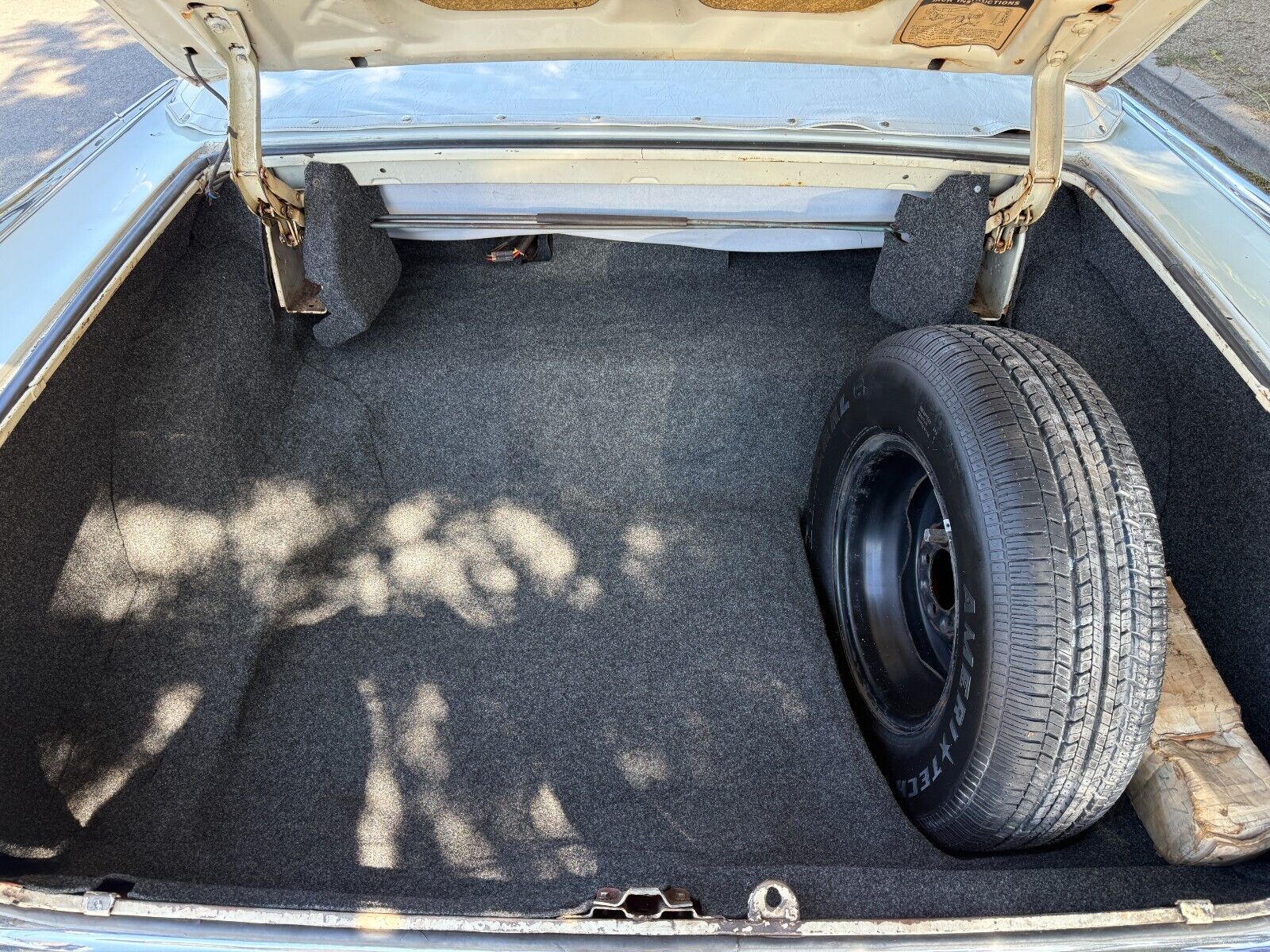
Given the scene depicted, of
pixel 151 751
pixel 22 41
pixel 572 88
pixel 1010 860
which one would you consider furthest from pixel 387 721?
pixel 22 41

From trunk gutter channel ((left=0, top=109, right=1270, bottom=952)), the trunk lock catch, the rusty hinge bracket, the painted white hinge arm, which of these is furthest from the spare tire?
the painted white hinge arm

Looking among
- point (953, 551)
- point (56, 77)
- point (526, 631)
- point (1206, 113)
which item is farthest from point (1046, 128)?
point (56, 77)

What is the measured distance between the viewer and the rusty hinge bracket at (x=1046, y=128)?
1310 mm

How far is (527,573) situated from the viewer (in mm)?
1790

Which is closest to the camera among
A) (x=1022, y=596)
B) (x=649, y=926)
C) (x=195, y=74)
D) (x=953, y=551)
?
(x=649, y=926)

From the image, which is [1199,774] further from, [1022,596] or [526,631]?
[526,631]

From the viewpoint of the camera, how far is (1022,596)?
3.43 feet

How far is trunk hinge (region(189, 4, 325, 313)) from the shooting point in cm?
134

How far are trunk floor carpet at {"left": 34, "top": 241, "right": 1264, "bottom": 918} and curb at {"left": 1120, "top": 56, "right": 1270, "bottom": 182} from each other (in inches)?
98.8

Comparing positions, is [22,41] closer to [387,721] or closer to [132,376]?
[132,376]

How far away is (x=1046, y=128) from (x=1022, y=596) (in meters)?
0.95

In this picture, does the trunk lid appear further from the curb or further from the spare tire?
the curb

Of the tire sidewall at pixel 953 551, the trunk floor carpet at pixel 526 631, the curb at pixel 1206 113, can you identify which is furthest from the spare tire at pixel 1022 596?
the curb at pixel 1206 113

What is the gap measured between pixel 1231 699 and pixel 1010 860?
0.45m
